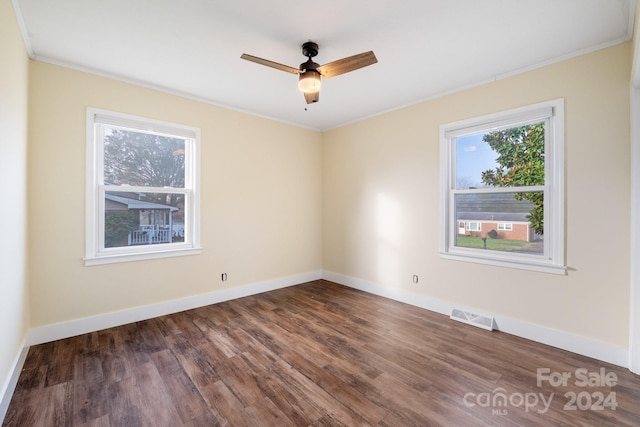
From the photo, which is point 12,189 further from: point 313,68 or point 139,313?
point 313,68

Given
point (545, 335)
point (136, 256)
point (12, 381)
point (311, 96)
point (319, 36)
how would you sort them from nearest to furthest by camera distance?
point (12, 381) < point (319, 36) < point (311, 96) < point (545, 335) < point (136, 256)

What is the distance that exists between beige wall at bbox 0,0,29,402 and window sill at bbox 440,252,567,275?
3.99 m

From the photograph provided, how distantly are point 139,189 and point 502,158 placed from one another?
414 centimetres

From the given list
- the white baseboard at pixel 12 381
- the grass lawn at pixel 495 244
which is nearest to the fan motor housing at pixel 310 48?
the grass lawn at pixel 495 244

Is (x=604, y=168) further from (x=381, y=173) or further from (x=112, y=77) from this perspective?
(x=112, y=77)

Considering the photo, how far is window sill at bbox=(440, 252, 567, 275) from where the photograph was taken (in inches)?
102

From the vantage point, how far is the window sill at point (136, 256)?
2.88m

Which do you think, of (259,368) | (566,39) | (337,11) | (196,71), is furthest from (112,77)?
(566,39)

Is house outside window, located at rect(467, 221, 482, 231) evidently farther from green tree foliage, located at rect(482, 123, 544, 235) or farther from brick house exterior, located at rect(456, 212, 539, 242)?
green tree foliage, located at rect(482, 123, 544, 235)

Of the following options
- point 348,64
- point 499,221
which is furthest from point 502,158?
point 348,64

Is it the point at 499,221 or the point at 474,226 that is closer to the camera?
the point at 499,221

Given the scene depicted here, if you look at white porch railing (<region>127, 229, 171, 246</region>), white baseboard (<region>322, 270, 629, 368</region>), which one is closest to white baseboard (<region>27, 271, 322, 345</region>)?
white porch railing (<region>127, 229, 171, 246</region>)

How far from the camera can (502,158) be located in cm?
301

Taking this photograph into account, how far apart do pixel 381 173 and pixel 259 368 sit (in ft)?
9.72
